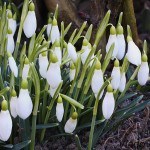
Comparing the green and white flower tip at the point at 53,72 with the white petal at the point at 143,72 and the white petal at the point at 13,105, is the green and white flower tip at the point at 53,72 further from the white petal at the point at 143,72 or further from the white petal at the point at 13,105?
the white petal at the point at 143,72

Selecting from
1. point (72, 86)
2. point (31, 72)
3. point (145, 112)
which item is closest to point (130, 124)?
point (145, 112)

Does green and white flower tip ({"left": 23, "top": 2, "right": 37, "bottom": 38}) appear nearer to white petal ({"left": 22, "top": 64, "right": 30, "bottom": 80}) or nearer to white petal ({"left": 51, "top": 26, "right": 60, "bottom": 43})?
white petal ({"left": 51, "top": 26, "right": 60, "bottom": 43})

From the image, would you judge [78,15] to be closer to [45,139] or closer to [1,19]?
[1,19]

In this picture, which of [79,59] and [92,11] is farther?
[92,11]

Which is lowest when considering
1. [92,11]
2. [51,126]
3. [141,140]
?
[141,140]

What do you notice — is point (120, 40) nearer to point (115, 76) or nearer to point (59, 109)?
point (115, 76)

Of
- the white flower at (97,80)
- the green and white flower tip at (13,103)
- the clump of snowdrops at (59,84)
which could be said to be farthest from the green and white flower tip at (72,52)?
the green and white flower tip at (13,103)

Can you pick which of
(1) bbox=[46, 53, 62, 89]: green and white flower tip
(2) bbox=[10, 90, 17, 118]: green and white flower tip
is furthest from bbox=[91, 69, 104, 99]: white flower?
(2) bbox=[10, 90, 17, 118]: green and white flower tip

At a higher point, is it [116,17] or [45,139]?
[116,17]
